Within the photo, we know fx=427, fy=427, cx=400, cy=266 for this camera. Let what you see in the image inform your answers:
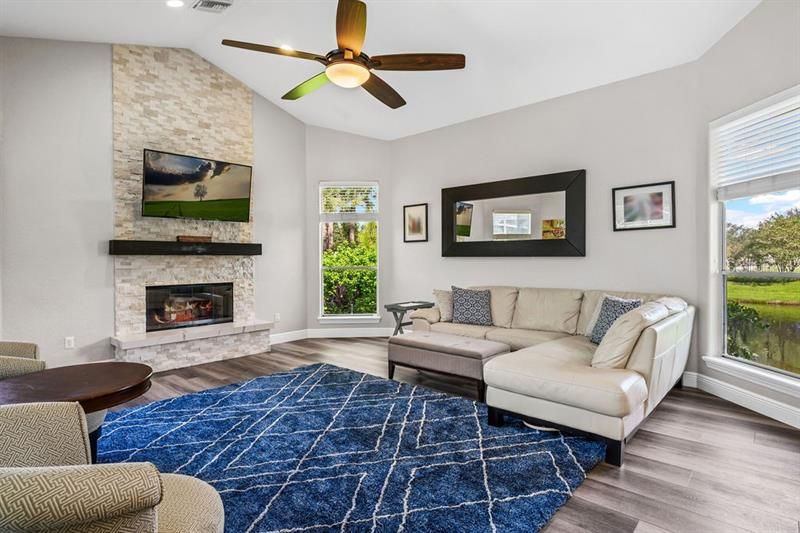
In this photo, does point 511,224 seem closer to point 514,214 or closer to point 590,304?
point 514,214

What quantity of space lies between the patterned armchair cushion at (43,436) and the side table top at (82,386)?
0.80 m

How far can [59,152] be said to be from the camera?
440 centimetres

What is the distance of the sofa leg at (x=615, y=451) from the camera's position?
2.51 m

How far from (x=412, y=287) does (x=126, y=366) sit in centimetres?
429

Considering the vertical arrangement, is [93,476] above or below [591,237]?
below

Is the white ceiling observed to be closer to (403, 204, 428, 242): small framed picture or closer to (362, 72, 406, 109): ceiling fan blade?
(362, 72, 406, 109): ceiling fan blade

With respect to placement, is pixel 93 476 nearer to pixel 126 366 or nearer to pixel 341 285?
pixel 126 366

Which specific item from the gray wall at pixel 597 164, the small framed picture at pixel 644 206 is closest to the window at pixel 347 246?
the gray wall at pixel 597 164

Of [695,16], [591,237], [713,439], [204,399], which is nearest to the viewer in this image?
[713,439]

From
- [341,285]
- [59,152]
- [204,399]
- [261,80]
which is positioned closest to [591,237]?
[341,285]

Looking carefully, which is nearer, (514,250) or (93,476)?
(93,476)

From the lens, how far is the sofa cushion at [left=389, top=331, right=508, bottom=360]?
3.78 m

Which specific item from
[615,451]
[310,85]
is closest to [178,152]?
[310,85]

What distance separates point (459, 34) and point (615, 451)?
3625 mm
